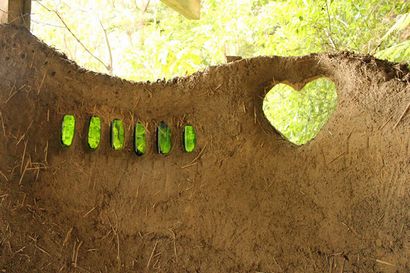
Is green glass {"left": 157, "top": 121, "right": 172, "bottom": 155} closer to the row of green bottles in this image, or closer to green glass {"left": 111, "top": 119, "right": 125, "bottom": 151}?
the row of green bottles

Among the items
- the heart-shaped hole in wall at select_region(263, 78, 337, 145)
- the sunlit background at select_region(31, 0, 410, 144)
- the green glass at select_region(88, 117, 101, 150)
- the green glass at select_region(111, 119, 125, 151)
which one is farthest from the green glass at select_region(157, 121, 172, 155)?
the heart-shaped hole in wall at select_region(263, 78, 337, 145)

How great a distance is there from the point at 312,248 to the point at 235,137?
897mm

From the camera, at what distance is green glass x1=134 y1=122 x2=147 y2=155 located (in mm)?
2877

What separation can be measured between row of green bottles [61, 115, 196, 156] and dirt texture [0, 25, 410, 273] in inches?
1.8

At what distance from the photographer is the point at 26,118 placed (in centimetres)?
272

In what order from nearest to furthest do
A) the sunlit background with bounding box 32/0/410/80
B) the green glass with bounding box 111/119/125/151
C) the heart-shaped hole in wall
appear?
the green glass with bounding box 111/119/125/151 → the sunlit background with bounding box 32/0/410/80 → the heart-shaped hole in wall

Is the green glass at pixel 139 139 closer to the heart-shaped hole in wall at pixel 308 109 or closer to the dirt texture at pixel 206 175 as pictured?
the dirt texture at pixel 206 175

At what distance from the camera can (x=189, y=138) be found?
2.93 m

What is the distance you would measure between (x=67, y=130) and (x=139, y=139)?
18.4 inches

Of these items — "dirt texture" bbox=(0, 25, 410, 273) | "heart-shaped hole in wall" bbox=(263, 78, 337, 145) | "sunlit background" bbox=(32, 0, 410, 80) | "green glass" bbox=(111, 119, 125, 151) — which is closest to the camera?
"dirt texture" bbox=(0, 25, 410, 273)

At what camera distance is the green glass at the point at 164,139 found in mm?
2902

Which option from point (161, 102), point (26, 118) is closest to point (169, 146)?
point (161, 102)

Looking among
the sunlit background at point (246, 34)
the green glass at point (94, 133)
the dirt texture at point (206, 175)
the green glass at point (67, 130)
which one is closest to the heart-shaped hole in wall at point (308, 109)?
the sunlit background at point (246, 34)

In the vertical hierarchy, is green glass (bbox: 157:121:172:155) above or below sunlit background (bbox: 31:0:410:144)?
below
